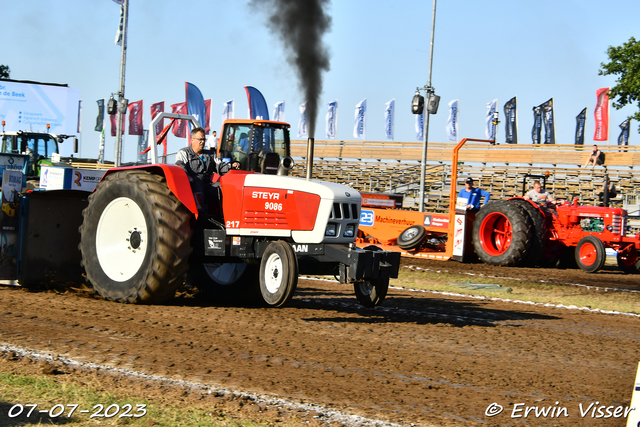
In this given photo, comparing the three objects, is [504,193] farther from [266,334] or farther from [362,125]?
[266,334]

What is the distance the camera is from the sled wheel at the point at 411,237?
1561cm

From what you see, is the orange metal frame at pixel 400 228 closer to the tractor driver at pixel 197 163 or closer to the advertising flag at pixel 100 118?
the tractor driver at pixel 197 163

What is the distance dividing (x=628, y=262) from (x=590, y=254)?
3.88 feet

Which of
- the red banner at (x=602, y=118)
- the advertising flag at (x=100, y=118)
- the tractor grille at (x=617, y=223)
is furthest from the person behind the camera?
the advertising flag at (x=100, y=118)

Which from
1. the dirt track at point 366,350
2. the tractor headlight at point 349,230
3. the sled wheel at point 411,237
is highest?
the tractor headlight at point 349,230

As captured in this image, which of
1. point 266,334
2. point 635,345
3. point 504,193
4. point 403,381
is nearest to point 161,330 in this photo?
point 266,334

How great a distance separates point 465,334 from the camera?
256 inches

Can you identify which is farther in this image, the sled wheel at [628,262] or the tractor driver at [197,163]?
the sled wheel at [628,262]

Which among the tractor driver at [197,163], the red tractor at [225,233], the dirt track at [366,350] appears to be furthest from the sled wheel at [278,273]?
the tractor driver at [197,163]

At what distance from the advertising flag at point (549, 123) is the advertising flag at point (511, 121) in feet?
4.76

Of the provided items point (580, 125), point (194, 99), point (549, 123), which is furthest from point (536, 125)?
point (194, 99)

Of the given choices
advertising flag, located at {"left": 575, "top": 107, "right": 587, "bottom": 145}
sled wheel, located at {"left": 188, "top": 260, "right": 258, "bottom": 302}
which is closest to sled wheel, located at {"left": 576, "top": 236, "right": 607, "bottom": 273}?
sled wheel, located at {"left": 188, "top": 260, "right": 258, "bottom": 302}

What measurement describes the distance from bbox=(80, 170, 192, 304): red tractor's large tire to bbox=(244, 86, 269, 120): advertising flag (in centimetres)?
1713

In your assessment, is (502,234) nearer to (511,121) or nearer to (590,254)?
(590,254)
